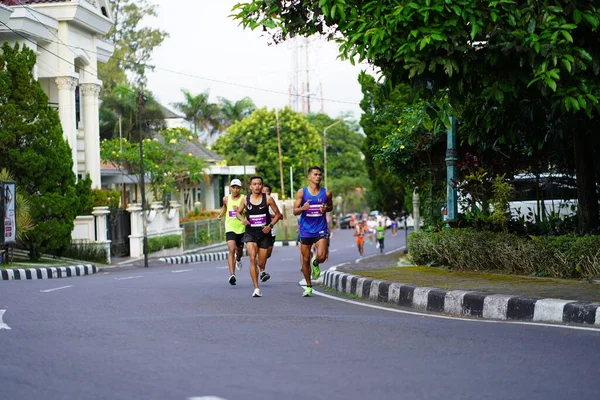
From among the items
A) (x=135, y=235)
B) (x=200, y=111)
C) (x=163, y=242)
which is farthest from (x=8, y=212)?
(x=200, y=111)

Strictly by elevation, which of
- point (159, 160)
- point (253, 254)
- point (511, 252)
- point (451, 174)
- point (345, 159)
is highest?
point (345, 159)

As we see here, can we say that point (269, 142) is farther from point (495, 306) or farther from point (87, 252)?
point (495, 306)

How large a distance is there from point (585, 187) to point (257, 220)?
15.9 feet

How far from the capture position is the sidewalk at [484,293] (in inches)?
399

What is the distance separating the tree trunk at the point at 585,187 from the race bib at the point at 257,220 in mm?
4639

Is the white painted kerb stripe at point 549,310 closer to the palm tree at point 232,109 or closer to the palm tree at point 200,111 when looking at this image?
the palm tree at point 200,111

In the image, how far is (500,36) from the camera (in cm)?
1087

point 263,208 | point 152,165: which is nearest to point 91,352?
point 263,208

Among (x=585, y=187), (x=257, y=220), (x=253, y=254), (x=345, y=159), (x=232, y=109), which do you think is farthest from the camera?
(x=345, y=159)

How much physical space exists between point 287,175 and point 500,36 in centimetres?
6883

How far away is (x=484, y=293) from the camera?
37.2 ft

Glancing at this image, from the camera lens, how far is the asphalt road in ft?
20.0

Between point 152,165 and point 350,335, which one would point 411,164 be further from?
point 152,165

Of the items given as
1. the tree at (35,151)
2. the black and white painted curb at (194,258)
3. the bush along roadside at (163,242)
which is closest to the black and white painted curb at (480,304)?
the tree at (35,151)
